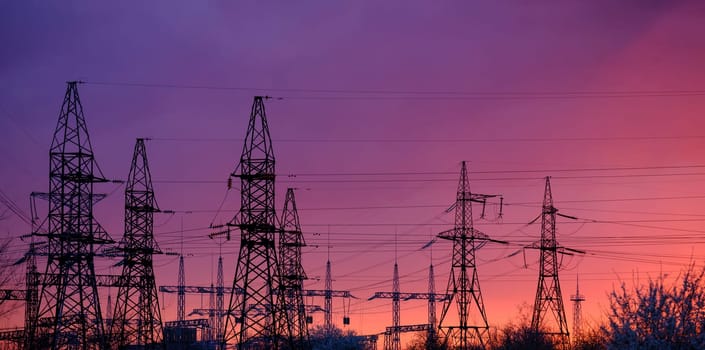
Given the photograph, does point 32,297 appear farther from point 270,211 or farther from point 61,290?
point 270,211

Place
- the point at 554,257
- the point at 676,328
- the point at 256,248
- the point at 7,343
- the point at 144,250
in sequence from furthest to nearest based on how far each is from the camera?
the point at 7,343 < the point at 554,257 < the point at 144,250 < the point at 256,248 < the point at 676,328

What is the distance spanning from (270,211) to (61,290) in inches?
644

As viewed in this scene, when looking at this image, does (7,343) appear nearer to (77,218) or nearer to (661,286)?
(77,218)

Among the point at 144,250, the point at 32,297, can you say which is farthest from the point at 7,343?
the point at 144,250

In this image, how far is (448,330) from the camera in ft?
344

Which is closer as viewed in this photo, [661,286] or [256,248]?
[661,286]

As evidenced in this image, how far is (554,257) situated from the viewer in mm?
110375

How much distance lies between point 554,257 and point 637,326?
43.8 meters

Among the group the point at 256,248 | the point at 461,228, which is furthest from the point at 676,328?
the point at 461,228

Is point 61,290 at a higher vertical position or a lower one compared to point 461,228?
lower

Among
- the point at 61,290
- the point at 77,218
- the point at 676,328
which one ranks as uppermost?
the point at 77,218

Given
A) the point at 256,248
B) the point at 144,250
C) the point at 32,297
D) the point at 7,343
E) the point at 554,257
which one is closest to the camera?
the point at 256,248

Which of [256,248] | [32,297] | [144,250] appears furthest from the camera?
[32,297]

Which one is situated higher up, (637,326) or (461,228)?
(461,228)
